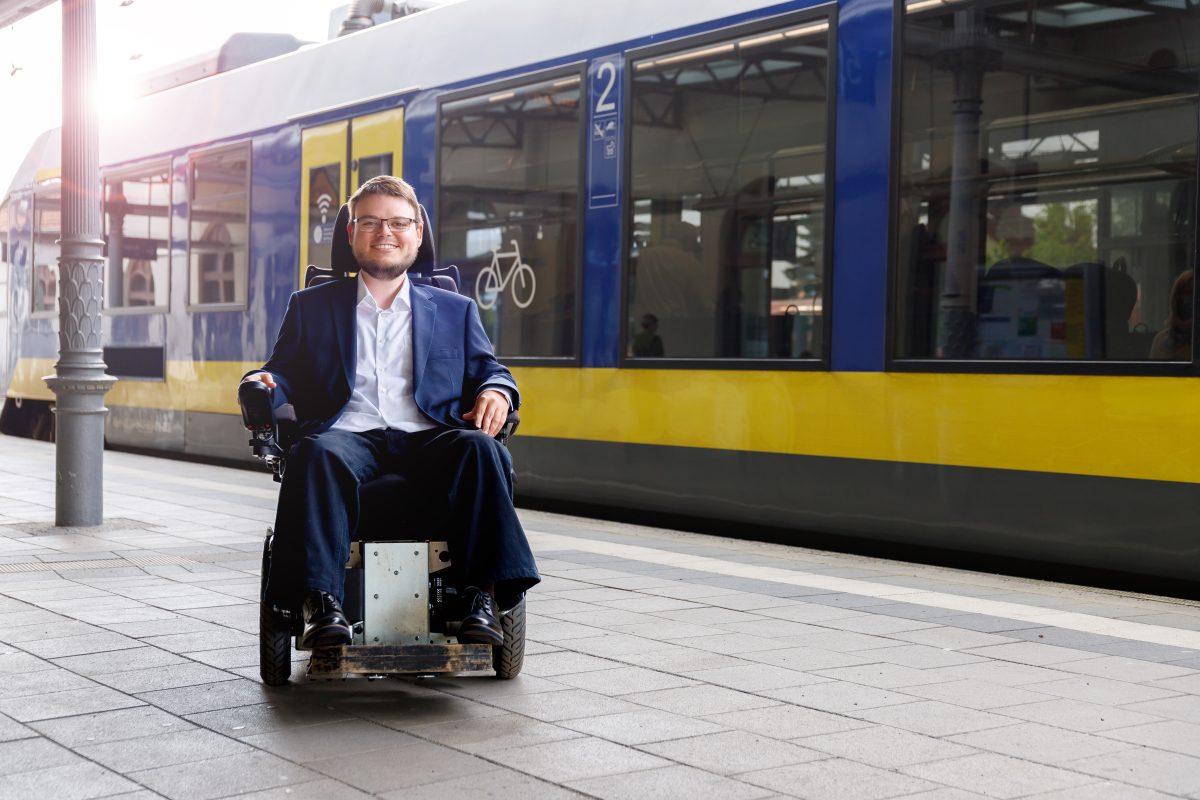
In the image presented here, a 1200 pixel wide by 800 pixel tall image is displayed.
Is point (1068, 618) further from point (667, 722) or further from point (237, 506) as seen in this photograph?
point (237, 506)

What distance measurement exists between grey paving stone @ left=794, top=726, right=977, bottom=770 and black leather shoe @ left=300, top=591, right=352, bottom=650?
1268 mm

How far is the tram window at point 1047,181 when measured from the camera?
6.46 metres

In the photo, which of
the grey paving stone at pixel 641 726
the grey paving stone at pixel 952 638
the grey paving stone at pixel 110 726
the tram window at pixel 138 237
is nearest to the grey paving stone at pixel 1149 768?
the grey paving stone at pixel 641 726

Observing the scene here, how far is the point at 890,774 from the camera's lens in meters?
3.62

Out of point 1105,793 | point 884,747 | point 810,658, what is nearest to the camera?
point 1105,793

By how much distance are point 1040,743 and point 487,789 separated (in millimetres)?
1450

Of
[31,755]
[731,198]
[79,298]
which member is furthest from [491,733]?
[79,298]

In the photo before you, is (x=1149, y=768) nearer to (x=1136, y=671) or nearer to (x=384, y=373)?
(x=1136, y=671)

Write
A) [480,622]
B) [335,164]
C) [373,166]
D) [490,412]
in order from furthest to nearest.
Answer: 1. [335,164]
2. [373,166]
3. [490,412]
4. [480,622]

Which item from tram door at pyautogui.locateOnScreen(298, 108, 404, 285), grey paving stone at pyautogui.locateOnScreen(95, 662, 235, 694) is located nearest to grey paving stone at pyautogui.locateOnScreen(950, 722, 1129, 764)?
grey paving stone at pyautogui.locateOnScreen(95, 662, 235, 694)

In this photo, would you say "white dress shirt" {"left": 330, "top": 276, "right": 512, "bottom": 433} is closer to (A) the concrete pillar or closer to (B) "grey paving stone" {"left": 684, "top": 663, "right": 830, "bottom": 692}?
(B) "grey paving stone" {"left": 684, "top": 663, "right": 830, "bottom": 692}

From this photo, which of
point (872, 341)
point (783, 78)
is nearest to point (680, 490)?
point (872, 341)

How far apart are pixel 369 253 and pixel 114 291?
443 inches

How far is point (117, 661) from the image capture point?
190 inches
